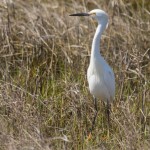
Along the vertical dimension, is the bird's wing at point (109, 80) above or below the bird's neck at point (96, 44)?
below

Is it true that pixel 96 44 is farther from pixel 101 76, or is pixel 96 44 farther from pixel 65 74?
pixel 65 74

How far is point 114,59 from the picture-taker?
7.21m

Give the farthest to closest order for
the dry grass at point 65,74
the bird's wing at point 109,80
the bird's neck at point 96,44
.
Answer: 1. the bird's wing at point 109,80
2. the bird's neck at point 96,44
3. the dry grass at point 65,74

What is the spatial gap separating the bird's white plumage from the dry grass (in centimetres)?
13

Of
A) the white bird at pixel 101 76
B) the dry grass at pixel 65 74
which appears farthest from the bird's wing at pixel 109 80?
the dry grass at pixel 65 74

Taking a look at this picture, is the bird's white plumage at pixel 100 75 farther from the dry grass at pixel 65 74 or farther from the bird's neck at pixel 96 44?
the dry grass at pixel 65 74

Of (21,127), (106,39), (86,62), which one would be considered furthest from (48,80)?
(21,127)

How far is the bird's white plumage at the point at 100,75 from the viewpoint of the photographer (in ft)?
20.0

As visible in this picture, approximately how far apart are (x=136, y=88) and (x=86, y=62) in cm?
66

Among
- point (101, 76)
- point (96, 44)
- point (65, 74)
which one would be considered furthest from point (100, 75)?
point (65, 74)

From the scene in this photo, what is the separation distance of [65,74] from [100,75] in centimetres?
68

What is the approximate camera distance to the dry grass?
16.6 ft

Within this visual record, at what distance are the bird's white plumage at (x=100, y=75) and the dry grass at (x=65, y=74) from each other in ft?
0.42

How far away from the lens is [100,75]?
6203 millimetres
